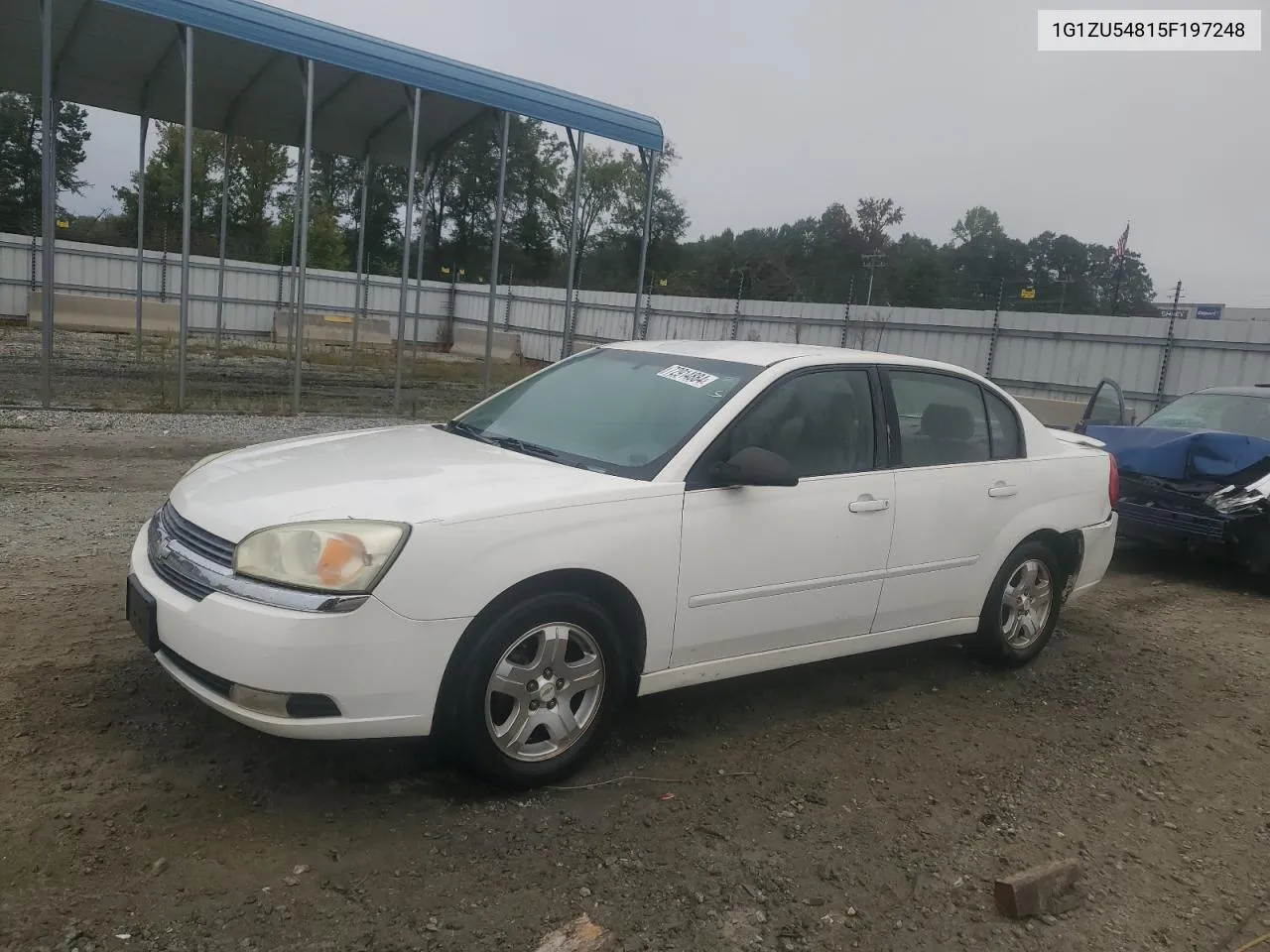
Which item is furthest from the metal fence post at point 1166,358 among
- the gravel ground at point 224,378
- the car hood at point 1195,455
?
the gravel ground at point 224,378

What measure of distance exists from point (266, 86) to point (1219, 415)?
13.8 meters

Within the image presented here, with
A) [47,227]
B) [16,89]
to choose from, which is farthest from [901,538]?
[16,89]

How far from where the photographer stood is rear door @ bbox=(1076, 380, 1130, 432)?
917 cm

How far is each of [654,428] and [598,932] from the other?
1983 millimetres

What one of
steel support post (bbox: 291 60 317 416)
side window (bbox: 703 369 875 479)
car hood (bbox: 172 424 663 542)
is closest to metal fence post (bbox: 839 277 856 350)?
steel support post (bbox: 291 60 317 416)

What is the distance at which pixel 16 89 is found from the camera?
15.4m

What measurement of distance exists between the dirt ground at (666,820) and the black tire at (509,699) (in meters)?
0.12

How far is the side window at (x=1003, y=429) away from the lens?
520 cm

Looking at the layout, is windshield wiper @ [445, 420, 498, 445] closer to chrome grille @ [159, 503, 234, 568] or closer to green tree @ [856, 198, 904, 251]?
chrome grille @ [159, 503, 234, 568]

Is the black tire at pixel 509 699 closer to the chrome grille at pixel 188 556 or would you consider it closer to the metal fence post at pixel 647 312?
the chrome grille at pixel 188 556

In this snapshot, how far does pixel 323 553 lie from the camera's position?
3.15m

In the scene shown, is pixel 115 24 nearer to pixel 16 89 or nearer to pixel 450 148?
pixel 16 89

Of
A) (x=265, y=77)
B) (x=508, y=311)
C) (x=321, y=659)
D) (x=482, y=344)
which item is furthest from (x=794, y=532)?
(x=508, y=311)

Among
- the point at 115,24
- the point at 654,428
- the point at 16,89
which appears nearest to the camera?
the point at 654,428
